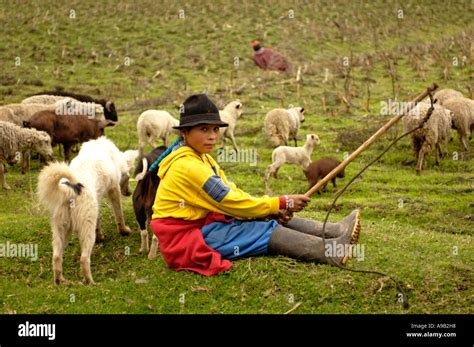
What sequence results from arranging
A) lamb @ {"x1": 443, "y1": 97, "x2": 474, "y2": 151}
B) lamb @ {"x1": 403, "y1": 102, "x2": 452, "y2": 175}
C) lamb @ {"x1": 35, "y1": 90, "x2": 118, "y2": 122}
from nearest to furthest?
lamb @ {"x1": 403, "y1": 102, "x2": 452, "y2": 175}, lamb @ {"x1": 443, "y1": 97, "x2": 474, "y2": 151}, lamb @ {"x1": 35, "y1": 90, "x2": 118, "y2": 122}

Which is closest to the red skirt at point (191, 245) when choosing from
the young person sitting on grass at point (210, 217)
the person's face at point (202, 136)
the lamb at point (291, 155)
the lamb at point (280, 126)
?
the young person sitting on grass at point (210, 217)

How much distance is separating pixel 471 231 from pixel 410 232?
1735 mm

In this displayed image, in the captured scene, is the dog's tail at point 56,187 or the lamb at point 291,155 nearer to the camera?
the dog's tail at point 56,187

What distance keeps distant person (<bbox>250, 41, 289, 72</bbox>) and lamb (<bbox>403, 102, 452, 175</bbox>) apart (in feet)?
42.7

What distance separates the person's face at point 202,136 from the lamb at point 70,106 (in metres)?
9.06

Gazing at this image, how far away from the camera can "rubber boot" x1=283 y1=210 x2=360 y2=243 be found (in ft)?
20.7

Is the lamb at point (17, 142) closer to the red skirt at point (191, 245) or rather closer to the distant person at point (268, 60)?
the red skirt at point (191, 245)

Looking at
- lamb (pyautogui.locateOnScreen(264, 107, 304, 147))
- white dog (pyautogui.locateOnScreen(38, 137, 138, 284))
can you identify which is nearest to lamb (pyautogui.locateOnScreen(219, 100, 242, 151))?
lamb (pyautogui.locateOnScreen(264, 107, 304, 147))

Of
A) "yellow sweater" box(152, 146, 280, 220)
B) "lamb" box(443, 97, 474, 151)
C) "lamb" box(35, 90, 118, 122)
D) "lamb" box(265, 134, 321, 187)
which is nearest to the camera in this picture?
"yellow sweater" box(152, 146, 280, 220)

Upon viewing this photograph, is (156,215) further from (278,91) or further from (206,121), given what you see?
(278,91)

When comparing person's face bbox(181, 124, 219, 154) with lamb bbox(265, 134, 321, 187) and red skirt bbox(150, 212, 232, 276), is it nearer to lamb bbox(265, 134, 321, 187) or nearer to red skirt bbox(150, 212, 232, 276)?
red skirt bbox(150, 212, 232, 276)

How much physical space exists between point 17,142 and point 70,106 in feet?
7.67

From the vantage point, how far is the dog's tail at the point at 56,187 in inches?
275

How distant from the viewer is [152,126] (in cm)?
1511
